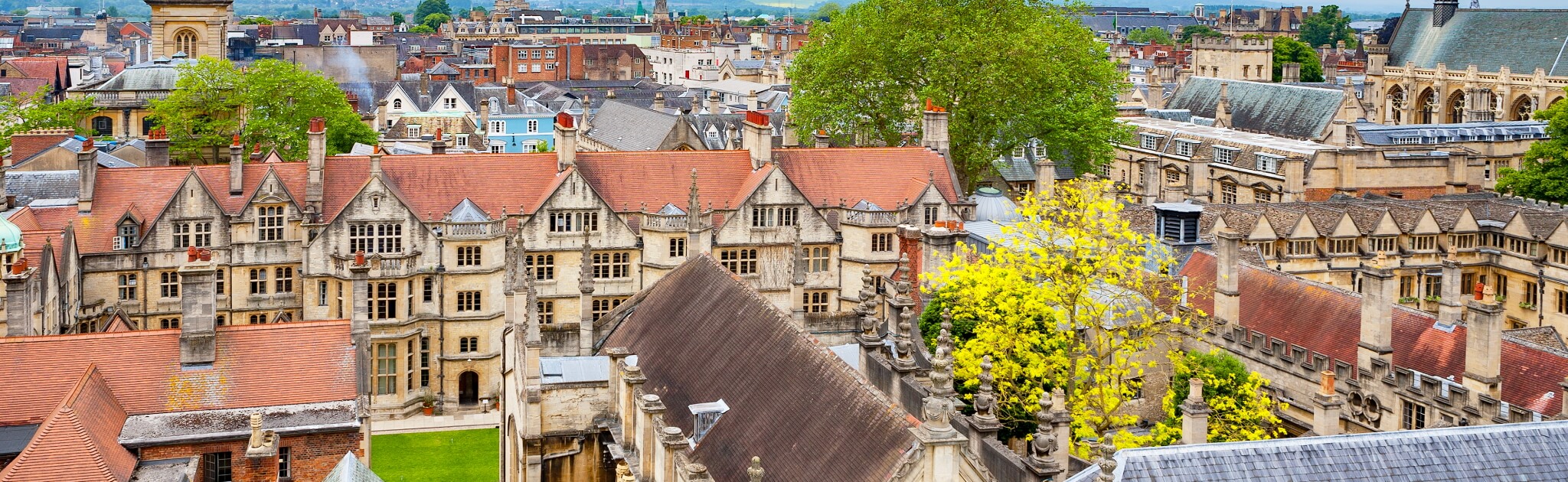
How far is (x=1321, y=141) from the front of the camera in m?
103

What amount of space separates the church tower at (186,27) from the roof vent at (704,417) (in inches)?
4269

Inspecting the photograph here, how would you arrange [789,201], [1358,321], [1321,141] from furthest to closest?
[1321,141] → [789,201] → [1358,321]

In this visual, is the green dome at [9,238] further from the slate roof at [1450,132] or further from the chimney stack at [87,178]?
the slate roof at [1450,132]

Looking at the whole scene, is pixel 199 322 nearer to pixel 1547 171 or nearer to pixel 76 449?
pixel 76 449

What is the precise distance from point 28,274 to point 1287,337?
116ft

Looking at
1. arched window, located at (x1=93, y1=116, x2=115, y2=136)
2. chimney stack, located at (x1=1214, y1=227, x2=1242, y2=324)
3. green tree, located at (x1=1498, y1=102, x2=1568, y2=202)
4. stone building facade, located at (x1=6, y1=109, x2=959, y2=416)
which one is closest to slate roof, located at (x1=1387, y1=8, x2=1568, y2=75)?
green tree, located at (x1=1498, y1=102, x2=1568, y2=202)

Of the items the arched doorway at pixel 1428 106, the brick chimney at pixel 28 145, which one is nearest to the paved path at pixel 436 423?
the brick chimney at pixel 28 145

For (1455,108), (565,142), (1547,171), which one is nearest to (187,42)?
(565,142)

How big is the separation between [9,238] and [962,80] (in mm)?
43409

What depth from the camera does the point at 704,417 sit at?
109 ft

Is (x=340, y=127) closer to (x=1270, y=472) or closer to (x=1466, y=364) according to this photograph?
(x=1466, y=364)

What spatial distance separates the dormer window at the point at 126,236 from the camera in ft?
196

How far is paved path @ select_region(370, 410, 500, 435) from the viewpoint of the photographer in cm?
5846

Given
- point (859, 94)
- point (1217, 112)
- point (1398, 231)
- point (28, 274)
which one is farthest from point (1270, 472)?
point (1217, 112)
